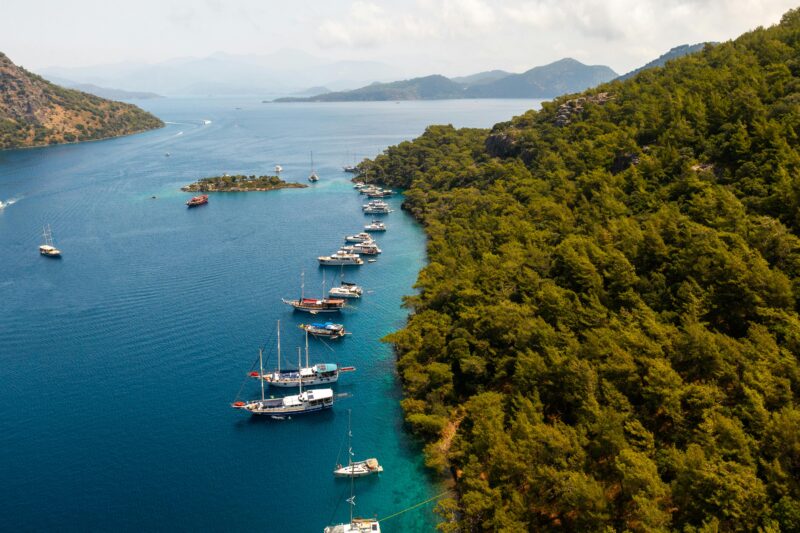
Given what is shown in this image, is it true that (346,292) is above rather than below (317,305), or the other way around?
above

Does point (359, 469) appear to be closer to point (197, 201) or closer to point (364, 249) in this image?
point (364, 249)

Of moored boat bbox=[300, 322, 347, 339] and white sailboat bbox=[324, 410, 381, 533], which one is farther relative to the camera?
moored boat bbox=[300, 322, 347, 339]

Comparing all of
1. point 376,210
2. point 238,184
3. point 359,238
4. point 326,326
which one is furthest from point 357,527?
point 238,184

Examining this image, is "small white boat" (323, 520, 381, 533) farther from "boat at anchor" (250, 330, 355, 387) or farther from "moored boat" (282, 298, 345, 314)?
"moored boat" (282, 298, 345, 314)

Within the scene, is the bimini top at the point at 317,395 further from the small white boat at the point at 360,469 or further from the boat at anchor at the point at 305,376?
the small white boat at the point at 360,469

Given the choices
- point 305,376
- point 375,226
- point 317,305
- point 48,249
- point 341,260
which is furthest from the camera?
point 375,226

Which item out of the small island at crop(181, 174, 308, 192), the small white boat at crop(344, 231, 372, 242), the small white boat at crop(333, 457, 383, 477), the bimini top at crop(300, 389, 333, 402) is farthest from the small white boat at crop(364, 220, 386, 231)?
the small white boat at crop(333, 457, 383, 477)

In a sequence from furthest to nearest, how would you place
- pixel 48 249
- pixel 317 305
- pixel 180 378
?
pixel 48 249
pixel 317 305
pixel 180 378
